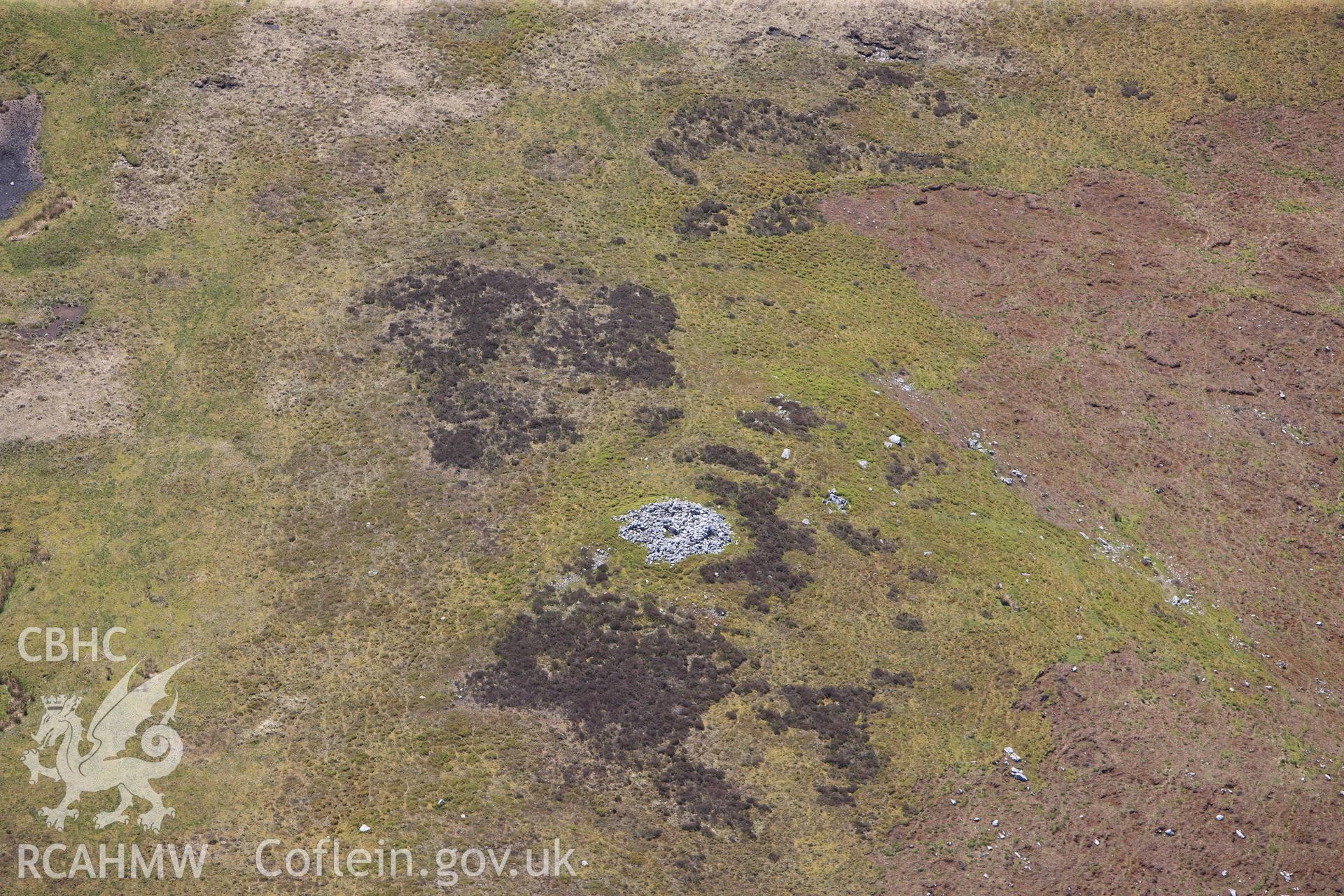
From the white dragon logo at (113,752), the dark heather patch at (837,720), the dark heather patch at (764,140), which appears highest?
the dark heather patch at (764,140)

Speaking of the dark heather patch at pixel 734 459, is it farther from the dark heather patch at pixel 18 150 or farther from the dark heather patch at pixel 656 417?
the dark heather patch at pixel 18 150

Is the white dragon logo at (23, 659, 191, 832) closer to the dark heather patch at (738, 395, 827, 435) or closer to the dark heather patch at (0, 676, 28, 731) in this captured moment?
the dark heather patch at (0, 676, 28, 731)

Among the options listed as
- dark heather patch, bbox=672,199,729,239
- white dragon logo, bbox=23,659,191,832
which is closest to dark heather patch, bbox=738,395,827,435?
dark heather patch, bbox=672,199,729,239

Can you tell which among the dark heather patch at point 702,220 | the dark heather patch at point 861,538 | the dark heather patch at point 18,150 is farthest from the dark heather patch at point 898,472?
the dark heather patch at point 18,150

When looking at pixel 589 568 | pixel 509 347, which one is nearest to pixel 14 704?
pixel 589 568

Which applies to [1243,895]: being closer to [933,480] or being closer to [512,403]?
[933,480]
